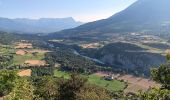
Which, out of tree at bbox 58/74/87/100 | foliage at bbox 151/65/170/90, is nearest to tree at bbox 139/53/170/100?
foliage at bbox 151/65/170/90

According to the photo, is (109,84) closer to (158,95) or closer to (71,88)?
(71,88)

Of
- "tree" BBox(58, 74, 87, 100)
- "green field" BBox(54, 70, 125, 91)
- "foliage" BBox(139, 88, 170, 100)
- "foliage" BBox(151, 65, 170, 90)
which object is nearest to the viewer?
"foliage" BBox(139, 88, 170, 100)

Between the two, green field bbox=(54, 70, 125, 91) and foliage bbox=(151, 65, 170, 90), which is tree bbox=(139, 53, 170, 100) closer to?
foliage bbox=(151, 65, 170, 90)

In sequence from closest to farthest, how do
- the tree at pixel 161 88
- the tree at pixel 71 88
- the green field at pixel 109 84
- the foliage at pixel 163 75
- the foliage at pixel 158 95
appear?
the foliage at pixel 158 95 < the tree at pixel 161 88 < the foliage at pixel 163 75 < the tree at pixel 71 88 < the green field at pixel 109 84

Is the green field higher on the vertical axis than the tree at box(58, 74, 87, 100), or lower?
lower

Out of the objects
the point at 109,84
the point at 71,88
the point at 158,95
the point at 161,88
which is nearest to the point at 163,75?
the point at 161,88

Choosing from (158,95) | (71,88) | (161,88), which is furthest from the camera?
(71,88)

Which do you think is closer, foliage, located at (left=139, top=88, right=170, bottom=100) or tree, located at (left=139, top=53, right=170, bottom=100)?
foliage, located at (left=139, top=88, right=170, bottom=100)

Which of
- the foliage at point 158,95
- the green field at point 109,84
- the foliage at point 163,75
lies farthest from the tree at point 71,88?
the green field at point 109,84

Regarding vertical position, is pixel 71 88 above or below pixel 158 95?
below

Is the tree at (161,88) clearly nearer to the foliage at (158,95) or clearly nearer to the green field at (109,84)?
the foliage at (158,95)

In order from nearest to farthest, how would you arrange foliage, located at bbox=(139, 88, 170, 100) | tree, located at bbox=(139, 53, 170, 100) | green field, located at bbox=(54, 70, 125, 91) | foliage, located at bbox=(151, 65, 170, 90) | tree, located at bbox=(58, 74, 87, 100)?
foliage, located at bbox=(139, 88, 170, 100), tree, located at bbox=(139, 53, 170, 100), foliage, located at bbox=(151, 65, 170, 90), tree, located at bbox=(58, 74, 87, 100), green field, located at bbox=(54, 70, 125, 91)

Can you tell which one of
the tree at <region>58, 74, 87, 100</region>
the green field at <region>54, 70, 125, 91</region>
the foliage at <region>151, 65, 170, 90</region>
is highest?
the foliage at <region>151, 65, 170, 90</region>
